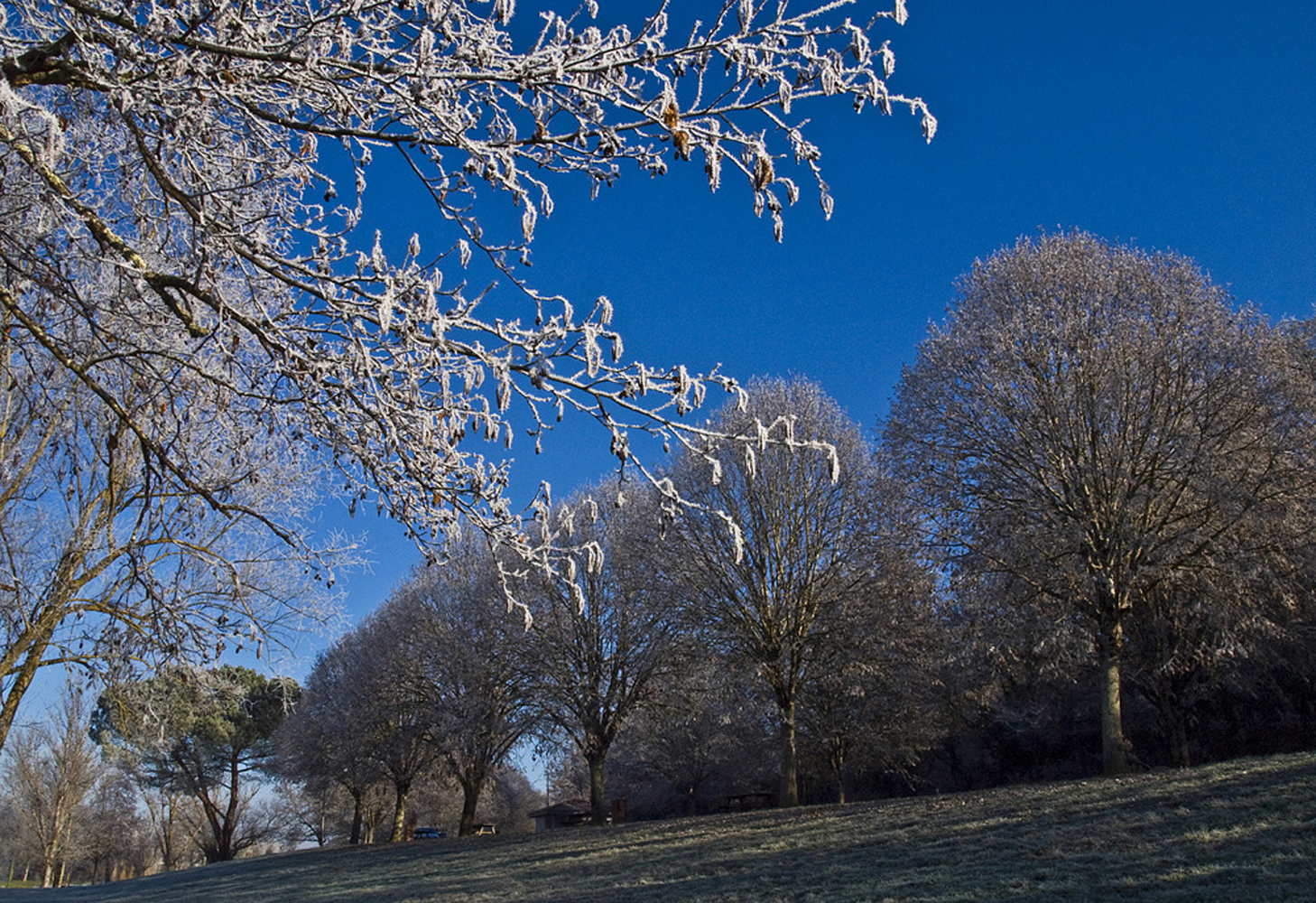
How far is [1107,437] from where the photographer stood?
51.6 ft

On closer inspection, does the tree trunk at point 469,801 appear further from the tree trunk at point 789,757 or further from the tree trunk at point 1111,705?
the tree trunk at point 1111,705

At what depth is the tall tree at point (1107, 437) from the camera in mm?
14508

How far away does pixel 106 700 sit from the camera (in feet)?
21.5

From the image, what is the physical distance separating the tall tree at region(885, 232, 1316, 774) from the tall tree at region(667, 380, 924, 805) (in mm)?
2943

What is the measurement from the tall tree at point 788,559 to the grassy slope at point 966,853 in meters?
3.42

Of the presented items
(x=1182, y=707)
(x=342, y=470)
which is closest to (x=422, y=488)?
(x=342, y=470)

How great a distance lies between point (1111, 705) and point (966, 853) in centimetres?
682

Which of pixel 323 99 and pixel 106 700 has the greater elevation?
pixel 323 99

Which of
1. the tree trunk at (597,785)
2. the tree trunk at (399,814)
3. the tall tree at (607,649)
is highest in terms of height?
the tall tree at (607,649)

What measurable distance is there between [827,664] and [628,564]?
6.00 metres

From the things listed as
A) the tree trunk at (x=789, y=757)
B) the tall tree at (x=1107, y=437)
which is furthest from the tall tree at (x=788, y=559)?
the tall tree at (x=1107, y=437)

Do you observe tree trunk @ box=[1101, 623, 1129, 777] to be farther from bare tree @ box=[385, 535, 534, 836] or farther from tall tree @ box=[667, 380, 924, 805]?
bare tree @ box=[385, 535, 534, 836]

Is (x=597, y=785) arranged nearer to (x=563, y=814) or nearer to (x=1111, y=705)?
(x=1111, y=705)

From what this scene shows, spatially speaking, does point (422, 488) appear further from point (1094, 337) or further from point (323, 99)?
point (1094, 337)
